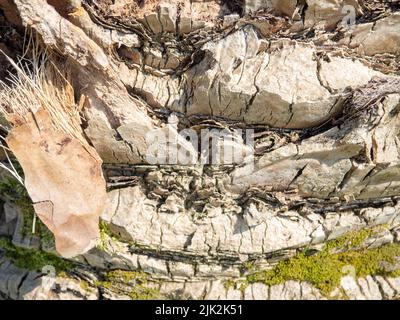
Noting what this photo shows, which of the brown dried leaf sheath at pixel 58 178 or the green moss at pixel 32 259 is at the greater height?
the brown dried leaf sheath at pixel 58 178

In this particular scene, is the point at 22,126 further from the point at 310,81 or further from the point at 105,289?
the point at 310,81

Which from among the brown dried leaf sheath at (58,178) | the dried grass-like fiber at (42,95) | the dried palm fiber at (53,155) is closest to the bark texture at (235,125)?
the dried grass-like fiber at (42,95)

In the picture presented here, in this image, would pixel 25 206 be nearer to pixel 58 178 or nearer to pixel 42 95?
pixel 58 178

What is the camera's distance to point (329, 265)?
5.56 metres

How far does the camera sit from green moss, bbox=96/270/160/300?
5484 mm

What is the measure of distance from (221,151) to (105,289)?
2809mm

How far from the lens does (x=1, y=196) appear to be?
5984 millimetres

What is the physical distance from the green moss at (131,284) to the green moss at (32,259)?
0.67 meters

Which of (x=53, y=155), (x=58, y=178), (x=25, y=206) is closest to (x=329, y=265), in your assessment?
(x=58, y=178)

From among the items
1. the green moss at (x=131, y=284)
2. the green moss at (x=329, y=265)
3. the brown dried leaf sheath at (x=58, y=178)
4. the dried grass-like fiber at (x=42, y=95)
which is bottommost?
the green moss at (x=131, y=284)

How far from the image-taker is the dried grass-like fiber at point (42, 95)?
14.6 feet

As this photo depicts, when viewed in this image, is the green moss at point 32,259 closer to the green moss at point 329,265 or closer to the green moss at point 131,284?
the green moss at point 131,284

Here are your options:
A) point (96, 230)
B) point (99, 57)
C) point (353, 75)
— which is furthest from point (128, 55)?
point (353, 75)

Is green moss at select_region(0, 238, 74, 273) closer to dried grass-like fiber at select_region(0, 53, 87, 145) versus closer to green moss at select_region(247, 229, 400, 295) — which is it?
dried grass-like fiber at select_region(0, 53, 87, 145)
